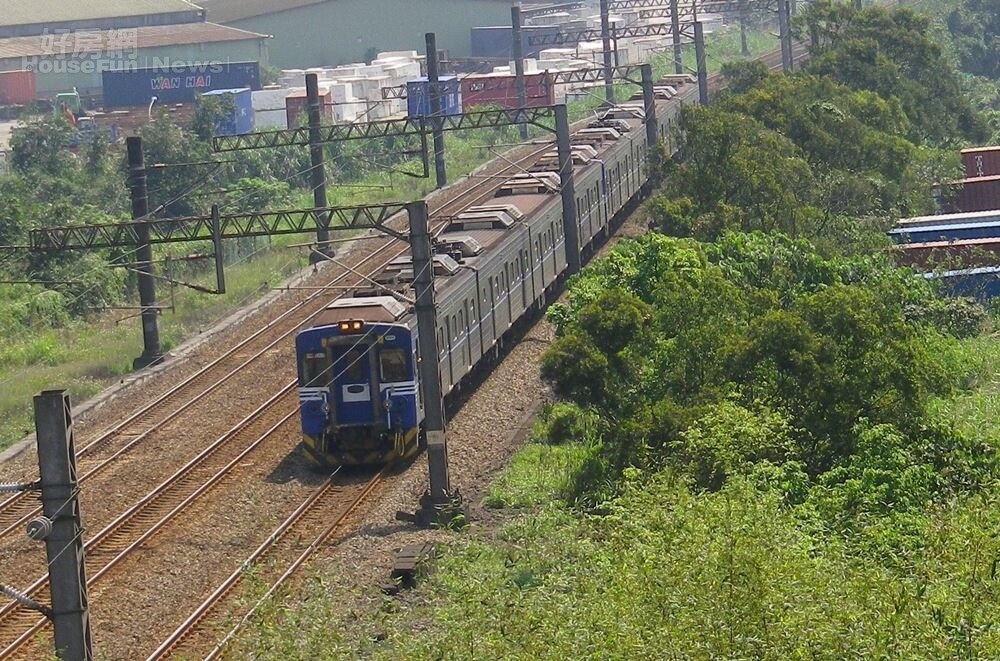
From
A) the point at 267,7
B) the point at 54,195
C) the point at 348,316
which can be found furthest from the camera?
the point at 267,7

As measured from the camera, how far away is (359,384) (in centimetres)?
2322

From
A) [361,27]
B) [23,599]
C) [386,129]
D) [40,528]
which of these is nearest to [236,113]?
[386,129]

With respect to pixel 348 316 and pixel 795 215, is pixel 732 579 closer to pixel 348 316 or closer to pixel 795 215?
pixel 348 316

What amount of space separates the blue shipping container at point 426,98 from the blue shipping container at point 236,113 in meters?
6.73

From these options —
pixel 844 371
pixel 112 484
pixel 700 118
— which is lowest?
pixel 112 484

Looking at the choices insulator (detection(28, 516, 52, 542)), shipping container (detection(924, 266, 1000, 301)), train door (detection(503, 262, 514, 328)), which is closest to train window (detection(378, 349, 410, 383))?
train door (detection(503, 262, 514, 328))

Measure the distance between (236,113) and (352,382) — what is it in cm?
4322

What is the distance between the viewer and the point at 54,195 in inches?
2042

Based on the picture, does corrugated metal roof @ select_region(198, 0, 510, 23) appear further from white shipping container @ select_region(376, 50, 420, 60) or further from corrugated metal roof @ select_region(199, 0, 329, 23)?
white shipping container @ select_region(376, 50, 420, 60)

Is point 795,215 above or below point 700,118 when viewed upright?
below

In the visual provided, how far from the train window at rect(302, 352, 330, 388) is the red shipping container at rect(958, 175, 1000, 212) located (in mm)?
25623

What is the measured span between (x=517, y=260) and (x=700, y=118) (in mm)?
6402

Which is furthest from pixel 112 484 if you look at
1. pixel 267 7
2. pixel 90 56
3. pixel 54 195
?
pixel 267 7

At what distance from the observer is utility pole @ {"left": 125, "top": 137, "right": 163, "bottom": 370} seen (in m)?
29.7
